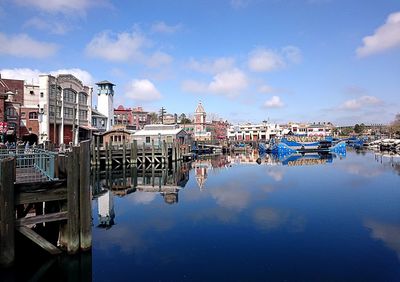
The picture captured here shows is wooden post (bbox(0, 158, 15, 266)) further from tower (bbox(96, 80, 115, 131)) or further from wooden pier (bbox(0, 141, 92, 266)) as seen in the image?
tower (bbox(96, 80, 115, 131))

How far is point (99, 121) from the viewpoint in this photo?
79.1 m

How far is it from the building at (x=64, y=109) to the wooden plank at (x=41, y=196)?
159 ft

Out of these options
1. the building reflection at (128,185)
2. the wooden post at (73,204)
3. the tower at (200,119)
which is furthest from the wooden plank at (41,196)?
the tower at (200,119)

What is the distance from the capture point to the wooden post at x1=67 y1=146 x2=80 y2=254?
12.8 m

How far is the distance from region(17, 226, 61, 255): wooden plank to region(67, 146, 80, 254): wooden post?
542 mm

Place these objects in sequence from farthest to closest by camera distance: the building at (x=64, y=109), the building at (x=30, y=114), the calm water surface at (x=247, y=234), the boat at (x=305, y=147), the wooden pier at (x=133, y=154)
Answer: the boat at (x=305, y=147) < the building at (x=64, y=109) < the building at (x=30, y=114) < the wooden pier at (x=133, y=154) < the calm water surface at (x=247, y=234)

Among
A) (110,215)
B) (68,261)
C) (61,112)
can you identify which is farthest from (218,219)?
(61,112)

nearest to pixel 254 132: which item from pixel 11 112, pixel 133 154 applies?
pixel 133 154

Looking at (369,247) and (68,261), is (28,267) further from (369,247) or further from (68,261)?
(369,247)

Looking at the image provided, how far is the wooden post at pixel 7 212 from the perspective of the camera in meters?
11.3

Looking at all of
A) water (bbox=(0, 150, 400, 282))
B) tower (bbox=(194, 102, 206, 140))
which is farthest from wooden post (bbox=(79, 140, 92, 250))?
tower (bbox=(194, 102, 206, 140))

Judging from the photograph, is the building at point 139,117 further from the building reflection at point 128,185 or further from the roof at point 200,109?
the building reflection at point 128,185

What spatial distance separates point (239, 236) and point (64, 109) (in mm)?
57682

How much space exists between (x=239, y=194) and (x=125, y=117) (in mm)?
84199
